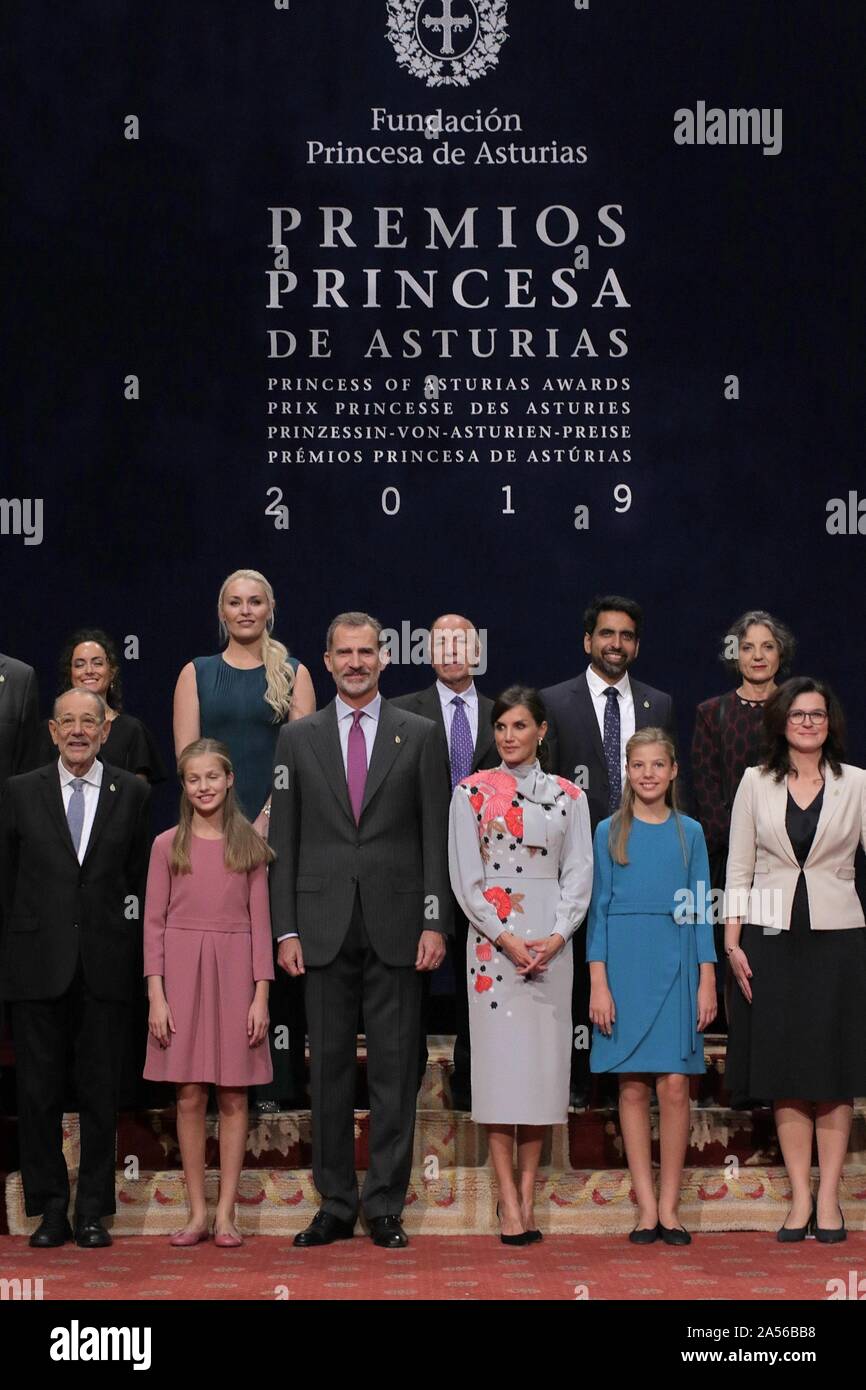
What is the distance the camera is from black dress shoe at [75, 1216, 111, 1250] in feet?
15.9

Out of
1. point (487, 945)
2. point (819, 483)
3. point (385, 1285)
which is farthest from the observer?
point (819, 483)

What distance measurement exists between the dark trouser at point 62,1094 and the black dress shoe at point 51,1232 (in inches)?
0.8

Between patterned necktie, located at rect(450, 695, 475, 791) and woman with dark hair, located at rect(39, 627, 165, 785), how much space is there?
99 centimetres

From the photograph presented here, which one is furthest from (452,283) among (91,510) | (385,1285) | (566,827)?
(385,1285)

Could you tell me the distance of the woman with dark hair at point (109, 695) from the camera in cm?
575

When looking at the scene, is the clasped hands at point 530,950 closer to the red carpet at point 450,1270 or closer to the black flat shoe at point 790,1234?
the red carpet at point 450,1270

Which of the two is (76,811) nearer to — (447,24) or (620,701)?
(620,701)

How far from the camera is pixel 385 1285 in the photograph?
4344 millimetres

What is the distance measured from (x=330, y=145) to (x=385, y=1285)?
4.55 metres

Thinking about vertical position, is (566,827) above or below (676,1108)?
above

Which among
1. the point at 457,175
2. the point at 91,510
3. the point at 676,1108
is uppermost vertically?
the point at 457,175

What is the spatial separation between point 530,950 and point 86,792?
1306mm
